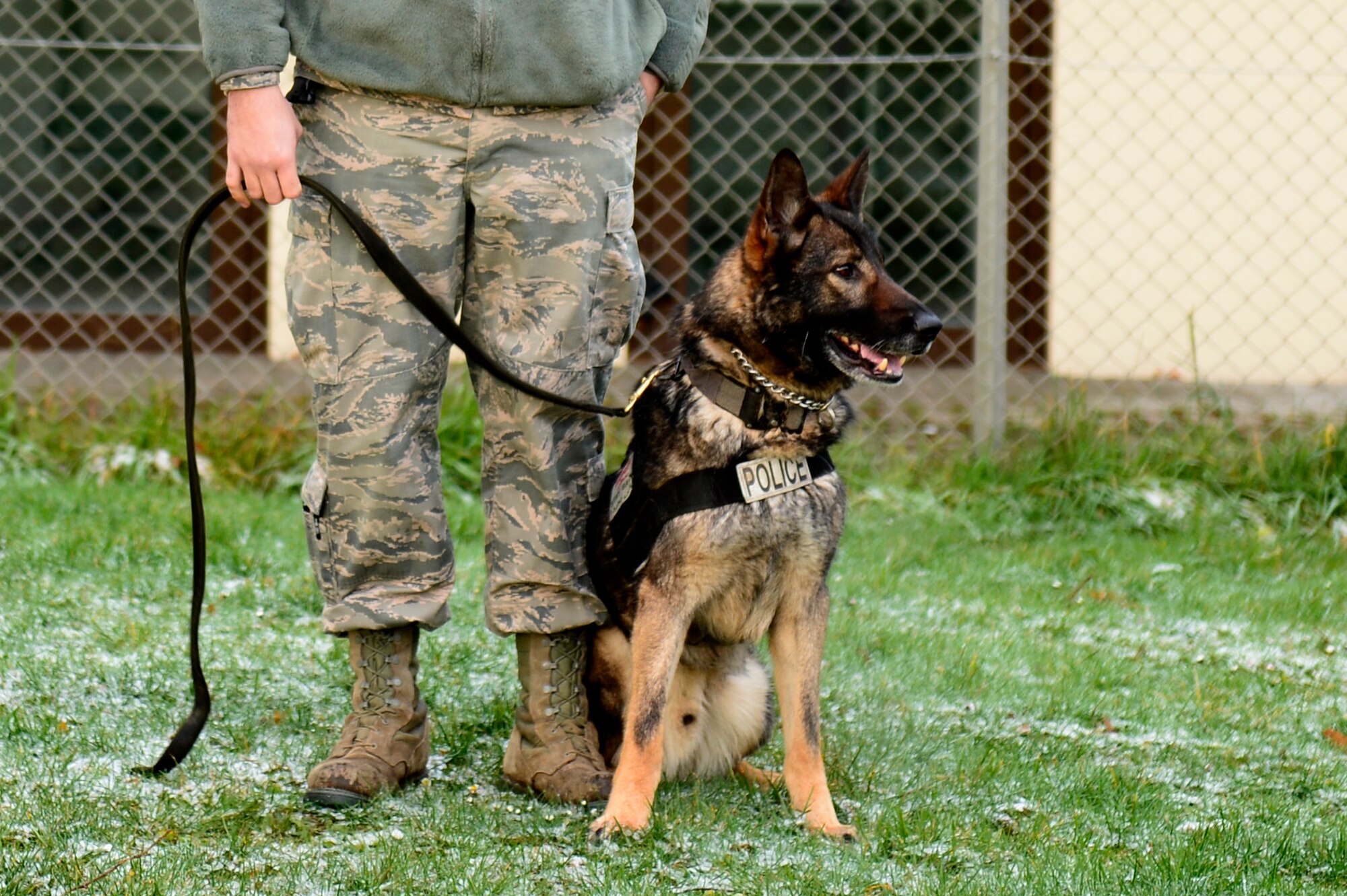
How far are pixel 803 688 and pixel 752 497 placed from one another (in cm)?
39

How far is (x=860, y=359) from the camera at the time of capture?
261cm

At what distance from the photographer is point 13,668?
3.16 meters

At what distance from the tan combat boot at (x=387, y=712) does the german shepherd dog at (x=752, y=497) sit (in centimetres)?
40

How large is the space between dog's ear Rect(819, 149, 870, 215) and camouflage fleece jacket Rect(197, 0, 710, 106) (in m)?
0.57

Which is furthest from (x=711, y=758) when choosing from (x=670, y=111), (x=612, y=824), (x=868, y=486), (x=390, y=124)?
(x=670, y=111)

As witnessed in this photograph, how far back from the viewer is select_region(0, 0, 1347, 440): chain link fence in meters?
5.86

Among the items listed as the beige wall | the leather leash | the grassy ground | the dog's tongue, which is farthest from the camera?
the beige wall

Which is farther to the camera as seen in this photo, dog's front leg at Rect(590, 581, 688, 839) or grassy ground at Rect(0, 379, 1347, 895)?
dog's front leg at Rect(590, 581, 688, 839)

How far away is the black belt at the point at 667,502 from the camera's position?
2.51m

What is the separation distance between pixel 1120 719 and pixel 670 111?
4.01m

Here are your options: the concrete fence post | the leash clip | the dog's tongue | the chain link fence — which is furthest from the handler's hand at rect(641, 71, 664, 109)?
the chain link fence

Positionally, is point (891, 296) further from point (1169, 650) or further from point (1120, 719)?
point (1169, 650)

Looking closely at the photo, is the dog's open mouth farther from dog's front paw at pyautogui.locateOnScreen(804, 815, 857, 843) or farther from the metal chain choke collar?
dog's front paw at pyautogui.locateOnScreen(804, 815, 857, 843)

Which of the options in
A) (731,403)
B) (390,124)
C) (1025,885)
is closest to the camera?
(1025,885)
